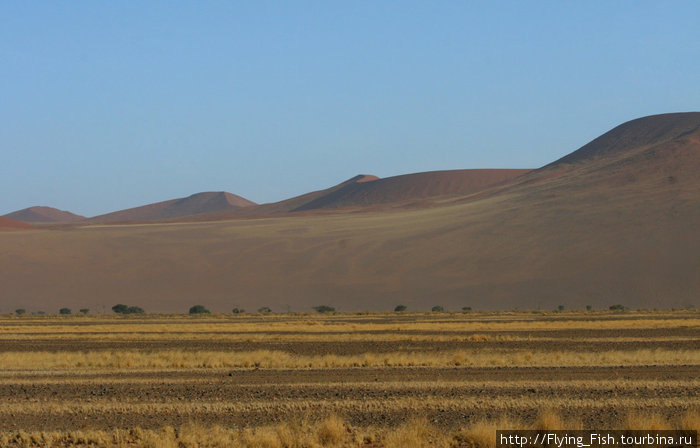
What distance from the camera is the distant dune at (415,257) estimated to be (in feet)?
217

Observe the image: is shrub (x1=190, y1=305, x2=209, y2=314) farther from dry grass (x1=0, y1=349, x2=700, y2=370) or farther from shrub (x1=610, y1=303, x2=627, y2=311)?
dry grass (x1=0, y1=349, x2=700, y2=370)

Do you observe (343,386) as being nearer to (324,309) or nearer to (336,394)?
(336,394)

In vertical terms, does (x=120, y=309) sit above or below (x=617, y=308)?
above

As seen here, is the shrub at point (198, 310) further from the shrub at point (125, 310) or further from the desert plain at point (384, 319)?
the shrub at point (125, 310)

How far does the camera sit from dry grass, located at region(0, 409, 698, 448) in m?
9.82

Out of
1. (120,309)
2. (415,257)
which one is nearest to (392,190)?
(415,257)

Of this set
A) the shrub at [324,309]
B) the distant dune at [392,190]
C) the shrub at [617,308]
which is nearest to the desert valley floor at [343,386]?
the shrub at [617,308]

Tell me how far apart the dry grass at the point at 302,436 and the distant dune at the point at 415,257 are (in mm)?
52490

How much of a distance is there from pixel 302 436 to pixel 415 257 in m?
67.7

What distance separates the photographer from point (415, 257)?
77625mm

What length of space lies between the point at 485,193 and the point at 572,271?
5893 cm

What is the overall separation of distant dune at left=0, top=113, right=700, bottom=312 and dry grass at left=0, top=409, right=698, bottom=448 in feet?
172

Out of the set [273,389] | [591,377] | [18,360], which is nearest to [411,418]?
[273,389]

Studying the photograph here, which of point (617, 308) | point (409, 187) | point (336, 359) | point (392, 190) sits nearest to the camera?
point (336, 359)
